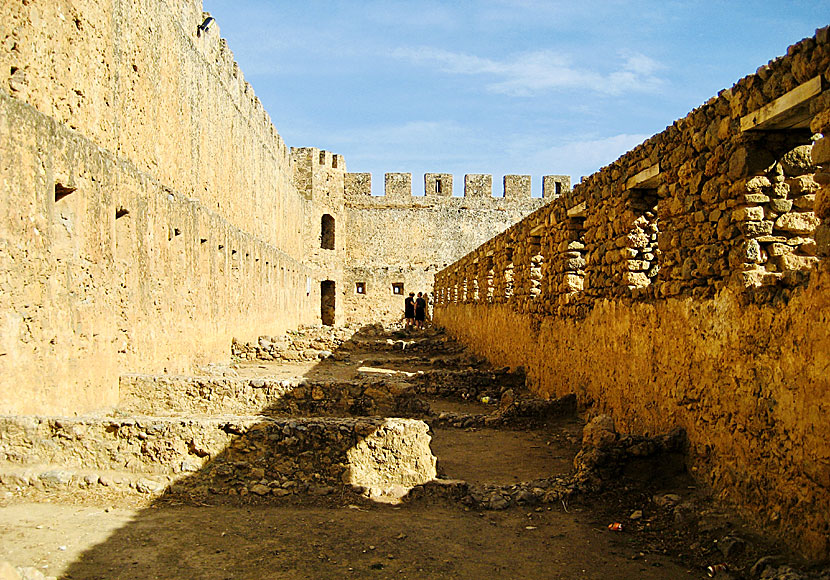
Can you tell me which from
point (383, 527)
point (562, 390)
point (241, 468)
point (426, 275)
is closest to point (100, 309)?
point (241, 468)

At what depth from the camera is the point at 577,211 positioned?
820 cm

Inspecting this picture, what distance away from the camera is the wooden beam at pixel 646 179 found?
5987 mm

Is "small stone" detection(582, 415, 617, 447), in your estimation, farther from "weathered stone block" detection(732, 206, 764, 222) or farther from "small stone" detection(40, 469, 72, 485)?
"small stone" detection(40, 469, 72, 485)

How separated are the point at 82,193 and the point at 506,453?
4697 millimetres

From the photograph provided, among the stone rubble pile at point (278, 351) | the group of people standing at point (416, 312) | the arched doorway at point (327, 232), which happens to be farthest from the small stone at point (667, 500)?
the arched doorway at point (327, 232)

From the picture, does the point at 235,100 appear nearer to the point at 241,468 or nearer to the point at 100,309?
the point at 100,309

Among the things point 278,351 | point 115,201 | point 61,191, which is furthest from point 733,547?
point 278,351

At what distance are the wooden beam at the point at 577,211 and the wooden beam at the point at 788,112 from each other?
3.56 metres

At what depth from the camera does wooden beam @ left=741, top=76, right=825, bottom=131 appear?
12.3 ft

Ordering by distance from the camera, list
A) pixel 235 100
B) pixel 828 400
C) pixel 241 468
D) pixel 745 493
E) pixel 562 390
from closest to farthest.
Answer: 1. pixel 828 400
2. pixel 745 493
3. pixel 241 468
4. pixel 562 390
5. pixel 235 100

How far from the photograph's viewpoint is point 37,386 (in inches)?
218

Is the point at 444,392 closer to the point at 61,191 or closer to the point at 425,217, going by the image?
the point at 61,191

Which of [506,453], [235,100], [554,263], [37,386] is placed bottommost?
[506,453]

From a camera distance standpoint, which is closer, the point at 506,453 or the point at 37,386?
the point at 37,386
